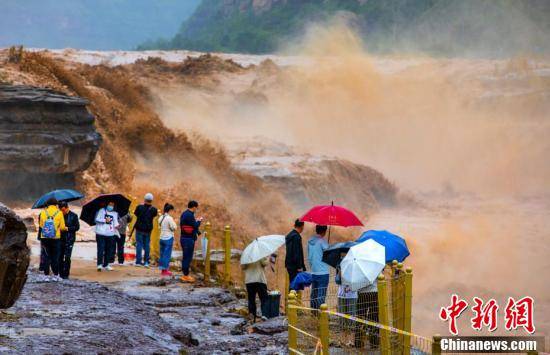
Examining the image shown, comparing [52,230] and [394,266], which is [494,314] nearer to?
[394,266]

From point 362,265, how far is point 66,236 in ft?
17.8

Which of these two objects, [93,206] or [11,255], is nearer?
[11,255]

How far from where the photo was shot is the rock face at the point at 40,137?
70.0 feet

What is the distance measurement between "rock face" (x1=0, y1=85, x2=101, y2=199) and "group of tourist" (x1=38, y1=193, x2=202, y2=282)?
5.54 meters

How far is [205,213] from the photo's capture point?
85.8 ft

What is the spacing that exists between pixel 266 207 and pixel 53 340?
69.2 feet

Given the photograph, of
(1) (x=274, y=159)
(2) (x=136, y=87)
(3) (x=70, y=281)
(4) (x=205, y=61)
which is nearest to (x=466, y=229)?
(1) (x=274, y=159)

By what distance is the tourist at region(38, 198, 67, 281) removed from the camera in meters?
12.7

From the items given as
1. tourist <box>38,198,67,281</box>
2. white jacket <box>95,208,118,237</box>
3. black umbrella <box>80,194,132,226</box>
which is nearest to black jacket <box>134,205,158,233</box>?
black umbrella <box>80,194,132,226</box>

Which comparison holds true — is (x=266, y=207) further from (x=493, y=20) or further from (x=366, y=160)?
(x=493, y=20)

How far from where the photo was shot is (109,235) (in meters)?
14.7

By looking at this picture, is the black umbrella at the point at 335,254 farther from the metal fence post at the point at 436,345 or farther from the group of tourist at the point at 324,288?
the metal fence post at the point at 436,345

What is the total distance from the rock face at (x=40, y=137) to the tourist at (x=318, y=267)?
11.5 metres

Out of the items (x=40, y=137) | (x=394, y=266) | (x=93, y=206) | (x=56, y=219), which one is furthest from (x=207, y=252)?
(x=40, y=137)
